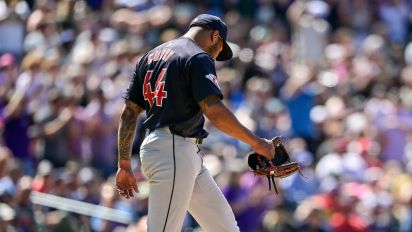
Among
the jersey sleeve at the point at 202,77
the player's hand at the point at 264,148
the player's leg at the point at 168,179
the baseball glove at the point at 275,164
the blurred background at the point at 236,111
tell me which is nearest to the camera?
the jersey sleeve at the point at 202,77

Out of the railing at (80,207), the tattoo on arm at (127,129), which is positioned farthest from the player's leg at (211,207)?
the railing at (80,207)

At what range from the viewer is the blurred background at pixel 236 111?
12.2 m

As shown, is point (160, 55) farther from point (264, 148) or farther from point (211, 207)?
point (211, 207)

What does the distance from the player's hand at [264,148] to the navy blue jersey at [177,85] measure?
41 cm

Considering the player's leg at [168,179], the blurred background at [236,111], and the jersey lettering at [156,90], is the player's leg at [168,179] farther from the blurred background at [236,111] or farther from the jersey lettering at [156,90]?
the blurred background at [236,111]

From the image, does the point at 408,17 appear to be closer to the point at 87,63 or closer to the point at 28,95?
the point at 87,63

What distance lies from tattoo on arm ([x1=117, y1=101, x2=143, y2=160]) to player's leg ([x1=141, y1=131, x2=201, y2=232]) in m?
0.29

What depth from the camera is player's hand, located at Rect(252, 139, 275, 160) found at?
717 centimetres

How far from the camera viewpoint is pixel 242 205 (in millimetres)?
13016

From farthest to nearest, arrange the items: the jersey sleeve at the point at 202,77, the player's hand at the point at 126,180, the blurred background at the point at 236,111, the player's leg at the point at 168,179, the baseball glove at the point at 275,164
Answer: the blurred background at the point at 236,111, the player's hand at the point at 126,180, the baseball glove at the point at 275,164, the player's leg at the point at 168,179, the jersey sleeve at the point at 202,77

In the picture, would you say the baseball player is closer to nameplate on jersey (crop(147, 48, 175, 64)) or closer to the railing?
nameplate on jersey (crop(147, 48, 175, 64))

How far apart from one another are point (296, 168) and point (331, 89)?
352 inches

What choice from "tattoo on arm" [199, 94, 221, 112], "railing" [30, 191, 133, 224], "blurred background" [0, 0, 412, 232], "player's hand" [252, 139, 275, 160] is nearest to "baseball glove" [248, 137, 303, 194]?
"player's hand" [252, 139, 275, 160]

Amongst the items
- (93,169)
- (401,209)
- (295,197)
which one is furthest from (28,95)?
(401,209)
